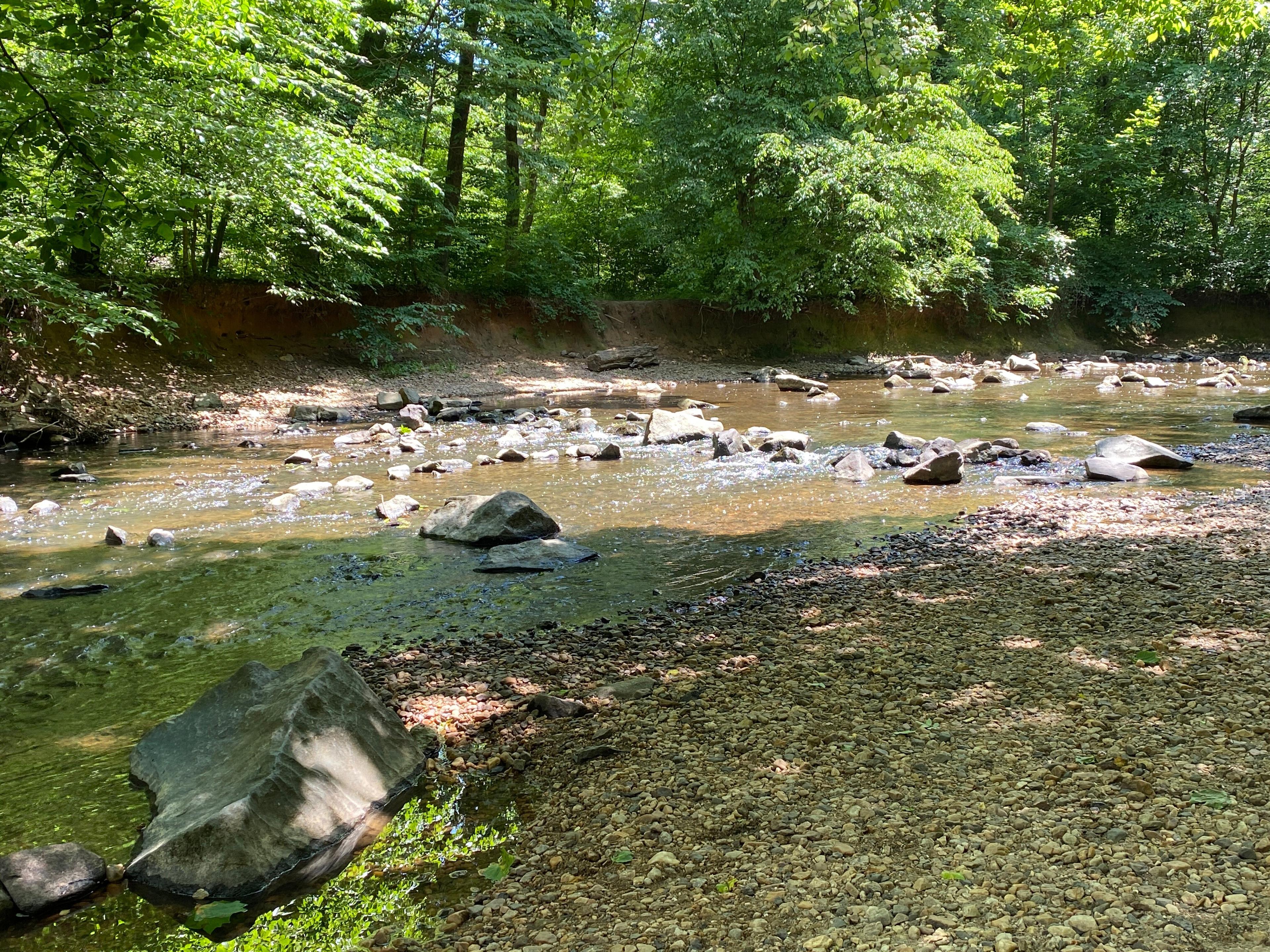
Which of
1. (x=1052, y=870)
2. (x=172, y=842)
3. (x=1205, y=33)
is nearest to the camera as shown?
(x=1052, y=870)

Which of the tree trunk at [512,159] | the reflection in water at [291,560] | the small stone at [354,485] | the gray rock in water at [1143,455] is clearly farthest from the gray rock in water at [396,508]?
the tree trunk at [512,159]

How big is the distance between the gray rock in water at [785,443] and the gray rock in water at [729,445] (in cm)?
22

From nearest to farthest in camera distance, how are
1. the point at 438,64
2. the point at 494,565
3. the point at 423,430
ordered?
1. the point at 494,565
2. the point at 423,430
3. the point at 438,64

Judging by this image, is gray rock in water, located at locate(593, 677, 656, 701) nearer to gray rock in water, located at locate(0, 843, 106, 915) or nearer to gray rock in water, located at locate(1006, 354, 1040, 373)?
gray rock in water, located at locate(0, 843, 106, 915)

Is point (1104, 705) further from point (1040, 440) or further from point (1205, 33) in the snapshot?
point (1205, 33)

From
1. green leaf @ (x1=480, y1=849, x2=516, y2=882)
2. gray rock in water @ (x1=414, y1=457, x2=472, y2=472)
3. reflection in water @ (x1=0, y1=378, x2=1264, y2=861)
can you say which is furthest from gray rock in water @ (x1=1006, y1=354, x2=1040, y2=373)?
green leaf @ (x1=480, y1=849, x2=516, y2=882)

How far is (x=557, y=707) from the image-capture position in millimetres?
3664

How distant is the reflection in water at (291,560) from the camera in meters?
3.75

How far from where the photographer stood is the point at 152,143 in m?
11.0

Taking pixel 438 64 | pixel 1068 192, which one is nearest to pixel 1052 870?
pixel 438 64

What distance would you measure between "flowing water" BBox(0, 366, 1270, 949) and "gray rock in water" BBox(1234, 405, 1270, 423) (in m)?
0.40

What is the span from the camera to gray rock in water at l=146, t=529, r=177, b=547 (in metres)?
6.74

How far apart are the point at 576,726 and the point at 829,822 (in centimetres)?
122

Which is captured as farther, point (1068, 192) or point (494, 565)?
point (1068, 192)
